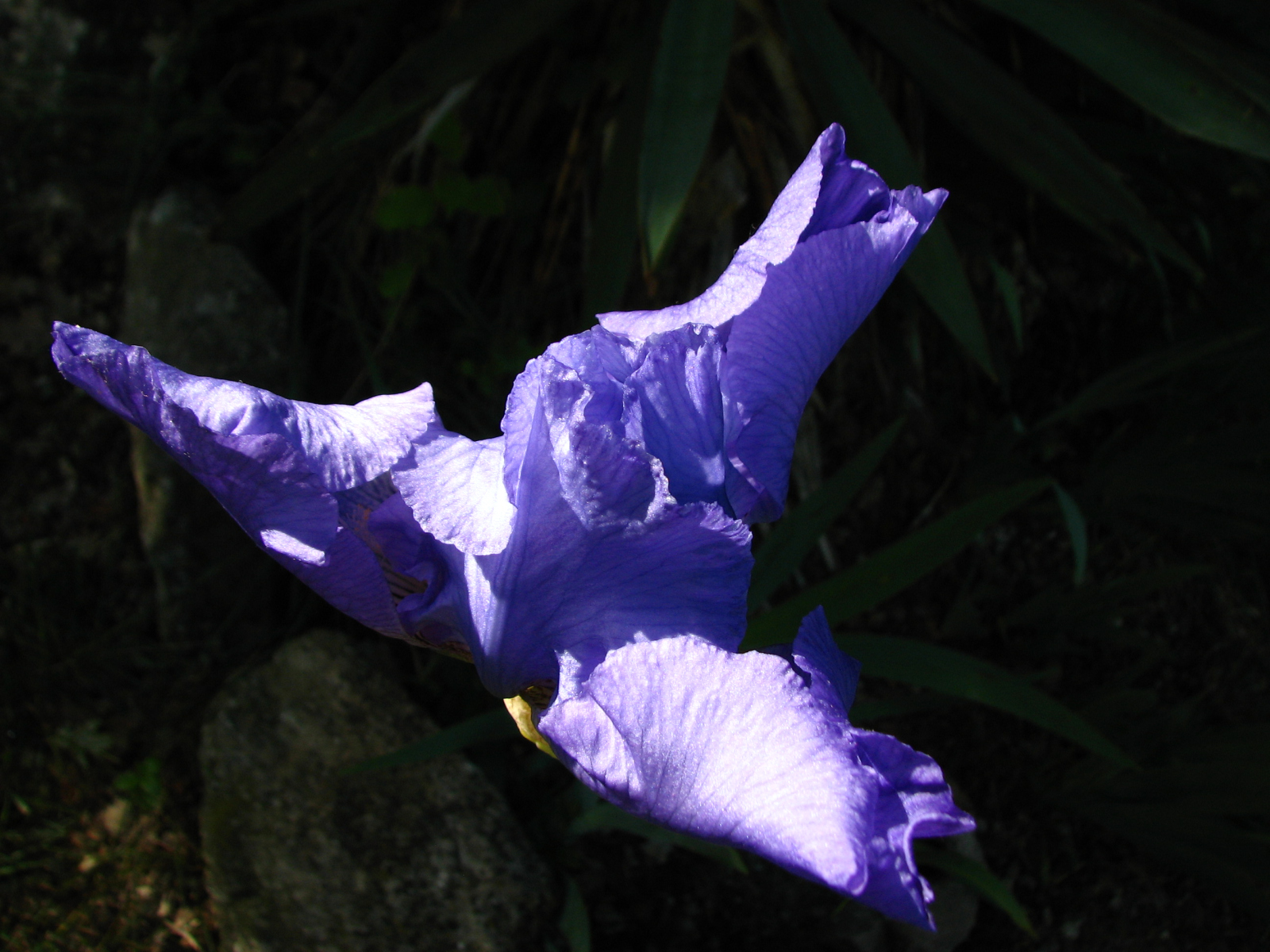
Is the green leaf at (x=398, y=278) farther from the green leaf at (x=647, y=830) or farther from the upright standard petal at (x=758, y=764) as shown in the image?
the upright standard petal at (x=758, y=764)

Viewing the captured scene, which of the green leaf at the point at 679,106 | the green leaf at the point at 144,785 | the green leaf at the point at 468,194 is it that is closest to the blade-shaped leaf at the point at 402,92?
the green leaf at the point at 468,194

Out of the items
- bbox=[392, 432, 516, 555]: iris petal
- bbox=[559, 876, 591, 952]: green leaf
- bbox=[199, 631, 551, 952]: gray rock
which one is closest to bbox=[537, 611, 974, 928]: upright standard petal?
bbox=[392, 432, 516, 555]: iris petal

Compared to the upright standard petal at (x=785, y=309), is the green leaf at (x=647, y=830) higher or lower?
lower

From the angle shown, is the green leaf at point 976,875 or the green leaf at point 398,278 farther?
the green leaf at point 398,278

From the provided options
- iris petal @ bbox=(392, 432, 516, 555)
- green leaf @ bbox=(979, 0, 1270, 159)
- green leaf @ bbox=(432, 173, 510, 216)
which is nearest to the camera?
iris petal @ bbox=(392, 432, 516, 555)

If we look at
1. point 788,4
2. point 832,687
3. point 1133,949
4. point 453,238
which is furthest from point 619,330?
point 1133,949

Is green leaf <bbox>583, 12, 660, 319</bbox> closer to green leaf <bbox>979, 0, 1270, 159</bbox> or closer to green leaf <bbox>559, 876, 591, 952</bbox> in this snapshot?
green leaf <bbox>979, 0, 1270, 159</bbox>

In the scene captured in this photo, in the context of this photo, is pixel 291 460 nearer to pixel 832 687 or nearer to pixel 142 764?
pixel 832 687
